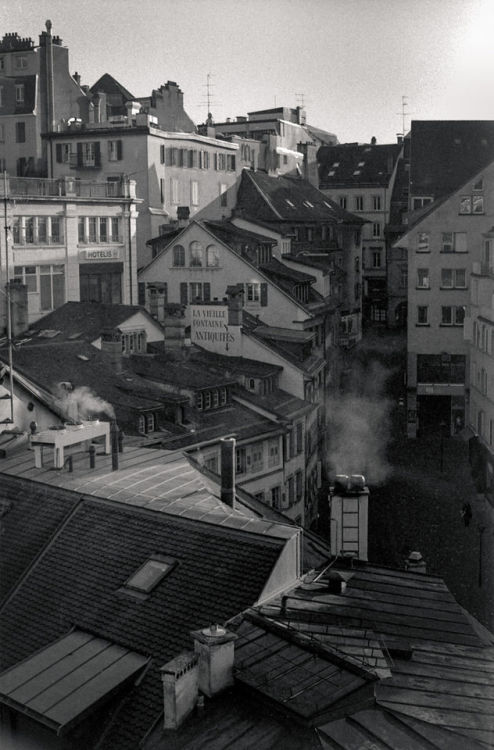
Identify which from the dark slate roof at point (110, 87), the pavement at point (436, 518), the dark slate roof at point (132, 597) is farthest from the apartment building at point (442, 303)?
the dark slate roof at point (132, 597)

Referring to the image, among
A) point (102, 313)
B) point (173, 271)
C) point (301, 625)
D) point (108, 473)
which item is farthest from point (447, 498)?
point (301, 625)

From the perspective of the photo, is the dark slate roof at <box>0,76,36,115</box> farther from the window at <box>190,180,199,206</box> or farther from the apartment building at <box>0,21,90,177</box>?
the window at <box>190,180,199,206</box>

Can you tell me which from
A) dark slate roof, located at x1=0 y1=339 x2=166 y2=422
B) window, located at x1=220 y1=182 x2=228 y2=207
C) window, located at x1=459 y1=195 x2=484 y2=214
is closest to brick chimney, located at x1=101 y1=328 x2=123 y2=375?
dark slate roof, located at x1=0 y1=339 x2=166 y2=422

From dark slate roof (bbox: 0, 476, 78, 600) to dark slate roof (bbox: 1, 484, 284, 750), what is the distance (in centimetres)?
35

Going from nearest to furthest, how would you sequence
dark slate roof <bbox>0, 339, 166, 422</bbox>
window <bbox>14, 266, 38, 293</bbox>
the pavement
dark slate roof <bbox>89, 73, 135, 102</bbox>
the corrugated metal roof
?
1. the corrugated metal roof
2. dark slate roof <bbox>0, 339, 166, 422</bbox>
3. the pavement
4. window <bbox>14, 266, 38, 293</bbox>
5. dark slate roof <bbox>89, 73, 135, 102</bbox>

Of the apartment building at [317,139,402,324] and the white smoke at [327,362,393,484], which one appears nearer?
the white smoke at [327,362,393,484]

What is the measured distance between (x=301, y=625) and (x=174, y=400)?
14582mm

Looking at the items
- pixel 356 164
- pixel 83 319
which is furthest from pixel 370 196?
pixel 83 319

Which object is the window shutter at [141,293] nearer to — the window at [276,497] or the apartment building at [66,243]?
the apartment building at [66,243]

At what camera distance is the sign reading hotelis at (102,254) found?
3556cm

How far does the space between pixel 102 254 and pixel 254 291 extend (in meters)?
5.25

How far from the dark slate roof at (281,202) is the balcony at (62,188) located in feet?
29.5

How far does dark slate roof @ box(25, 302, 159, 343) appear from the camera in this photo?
94.9ft

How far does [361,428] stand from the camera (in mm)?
37250
